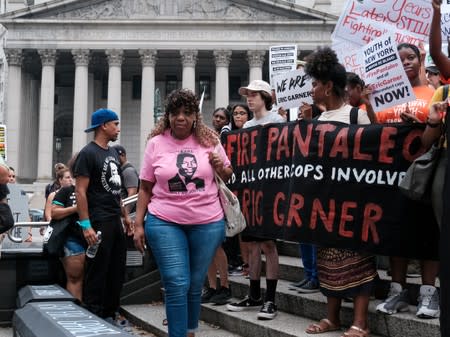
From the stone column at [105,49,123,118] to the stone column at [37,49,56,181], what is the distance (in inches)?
153

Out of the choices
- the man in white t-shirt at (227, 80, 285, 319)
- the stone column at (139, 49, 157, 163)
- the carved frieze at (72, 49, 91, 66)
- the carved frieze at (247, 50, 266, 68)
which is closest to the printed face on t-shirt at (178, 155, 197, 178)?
the man in white t-shirt at (227, 80, 285, 319)

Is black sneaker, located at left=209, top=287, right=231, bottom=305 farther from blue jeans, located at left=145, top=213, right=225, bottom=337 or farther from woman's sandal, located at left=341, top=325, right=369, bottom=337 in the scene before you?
woman's sandal, located at left=341, top=325, right=369, bottom=337

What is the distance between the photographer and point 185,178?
17.0ft

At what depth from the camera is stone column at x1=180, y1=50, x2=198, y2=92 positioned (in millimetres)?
41938

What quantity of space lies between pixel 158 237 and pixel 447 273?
7.89 ft

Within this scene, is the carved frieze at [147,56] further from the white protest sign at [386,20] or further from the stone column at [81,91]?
the white protest sign at [386,20]

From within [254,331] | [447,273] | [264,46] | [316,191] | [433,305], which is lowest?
[254,331]

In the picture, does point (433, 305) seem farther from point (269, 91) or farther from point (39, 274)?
point (39, 274)

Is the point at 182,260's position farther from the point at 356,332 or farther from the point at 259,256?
the point at 259,256

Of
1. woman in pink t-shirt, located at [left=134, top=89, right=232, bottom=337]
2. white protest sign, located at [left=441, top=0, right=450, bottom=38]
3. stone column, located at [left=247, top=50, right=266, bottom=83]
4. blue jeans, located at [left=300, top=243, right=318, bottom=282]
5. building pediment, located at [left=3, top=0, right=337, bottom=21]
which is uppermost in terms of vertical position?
building pediment, located at [left=3, top=0, right=337, bottom=21]

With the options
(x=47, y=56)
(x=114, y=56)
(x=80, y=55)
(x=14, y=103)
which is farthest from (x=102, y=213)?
(x=14, y=103)

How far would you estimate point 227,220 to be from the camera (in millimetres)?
5426

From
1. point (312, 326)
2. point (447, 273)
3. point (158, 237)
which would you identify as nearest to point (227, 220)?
point (158, 237)

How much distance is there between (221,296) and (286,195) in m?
1.87
